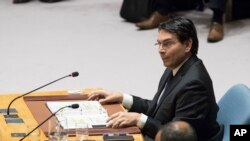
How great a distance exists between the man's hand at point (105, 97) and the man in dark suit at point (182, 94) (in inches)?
12.0

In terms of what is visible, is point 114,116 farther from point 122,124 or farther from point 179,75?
point 179,75

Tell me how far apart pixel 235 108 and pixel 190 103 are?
1.16 ft

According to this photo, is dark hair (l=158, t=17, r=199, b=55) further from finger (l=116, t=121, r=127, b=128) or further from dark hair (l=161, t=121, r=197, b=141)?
dark hair (l=161, t=121, r=197, b=141)

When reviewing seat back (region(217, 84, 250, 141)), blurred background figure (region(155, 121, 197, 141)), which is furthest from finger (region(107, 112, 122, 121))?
blurred background figure (region(155, 121, 197, 141))

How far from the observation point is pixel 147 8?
770 cm

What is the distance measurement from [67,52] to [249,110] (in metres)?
3.50

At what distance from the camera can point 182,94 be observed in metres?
3.56

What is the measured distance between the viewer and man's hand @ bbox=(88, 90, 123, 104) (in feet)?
12.8

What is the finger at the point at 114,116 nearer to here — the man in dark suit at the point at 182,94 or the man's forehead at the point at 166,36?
the man in dark suit at the point at 182,94

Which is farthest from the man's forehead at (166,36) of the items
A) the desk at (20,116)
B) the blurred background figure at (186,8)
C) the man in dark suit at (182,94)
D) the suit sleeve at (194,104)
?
the blurred background figure at (186,8)

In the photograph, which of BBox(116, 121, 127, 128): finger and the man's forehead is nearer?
BBox(116, 121, 127, 128): finger

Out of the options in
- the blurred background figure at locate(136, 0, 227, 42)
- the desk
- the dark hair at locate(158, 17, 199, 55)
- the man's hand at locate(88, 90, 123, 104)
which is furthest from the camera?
the blurred background figure at locate(136, 0, 227, 42)

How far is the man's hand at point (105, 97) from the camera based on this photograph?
3.90 metres

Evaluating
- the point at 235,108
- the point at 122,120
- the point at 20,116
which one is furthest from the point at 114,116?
the point at 235,108
